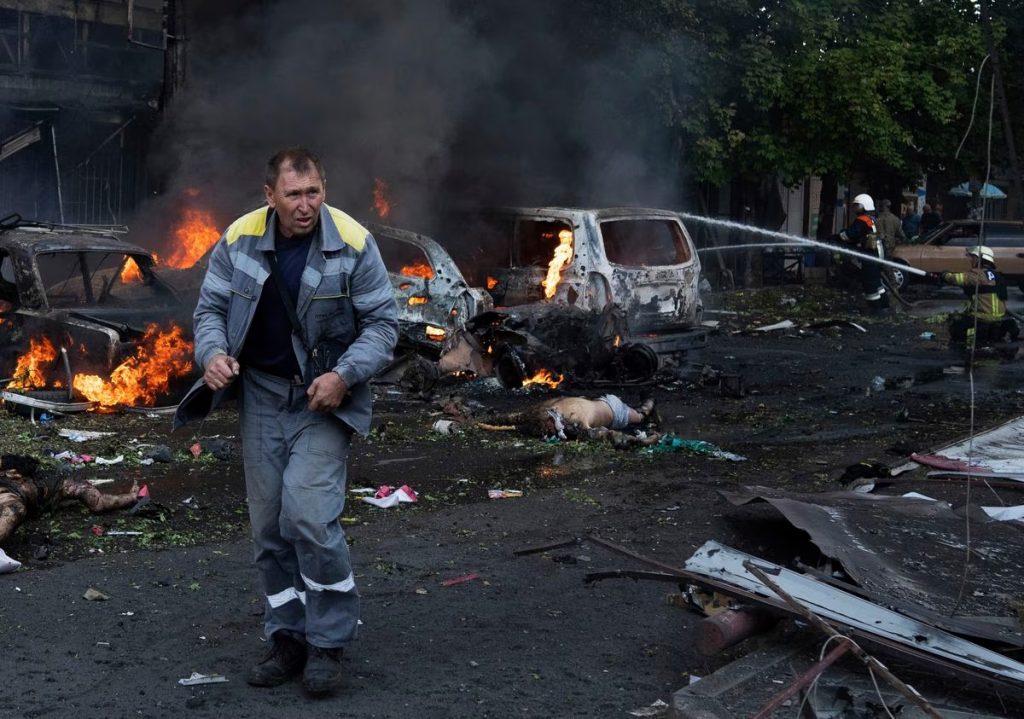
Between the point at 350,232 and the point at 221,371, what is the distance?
673mm

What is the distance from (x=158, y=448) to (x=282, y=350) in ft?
13.5

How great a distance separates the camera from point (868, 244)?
62.2 ft

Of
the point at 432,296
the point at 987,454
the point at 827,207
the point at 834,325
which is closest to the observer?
the point at 987,454

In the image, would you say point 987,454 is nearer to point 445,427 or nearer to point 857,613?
point 857,613

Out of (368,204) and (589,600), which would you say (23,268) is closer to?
(368,204)

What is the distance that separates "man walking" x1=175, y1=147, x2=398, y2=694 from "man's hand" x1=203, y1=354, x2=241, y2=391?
19 mm

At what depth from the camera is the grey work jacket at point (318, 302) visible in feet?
13.1

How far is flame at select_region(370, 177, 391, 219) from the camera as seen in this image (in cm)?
1430

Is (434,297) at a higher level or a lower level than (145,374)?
higher

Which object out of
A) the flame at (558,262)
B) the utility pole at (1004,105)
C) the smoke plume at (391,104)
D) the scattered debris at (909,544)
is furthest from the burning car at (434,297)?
the utility pole at (1004,105)

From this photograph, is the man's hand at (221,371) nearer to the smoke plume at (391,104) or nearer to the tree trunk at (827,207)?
the smoke plume at (391,104)

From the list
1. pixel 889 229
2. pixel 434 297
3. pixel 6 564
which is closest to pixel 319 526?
pixel 6 564

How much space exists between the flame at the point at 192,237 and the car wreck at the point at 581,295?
123 inches

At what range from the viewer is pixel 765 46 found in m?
20.0
